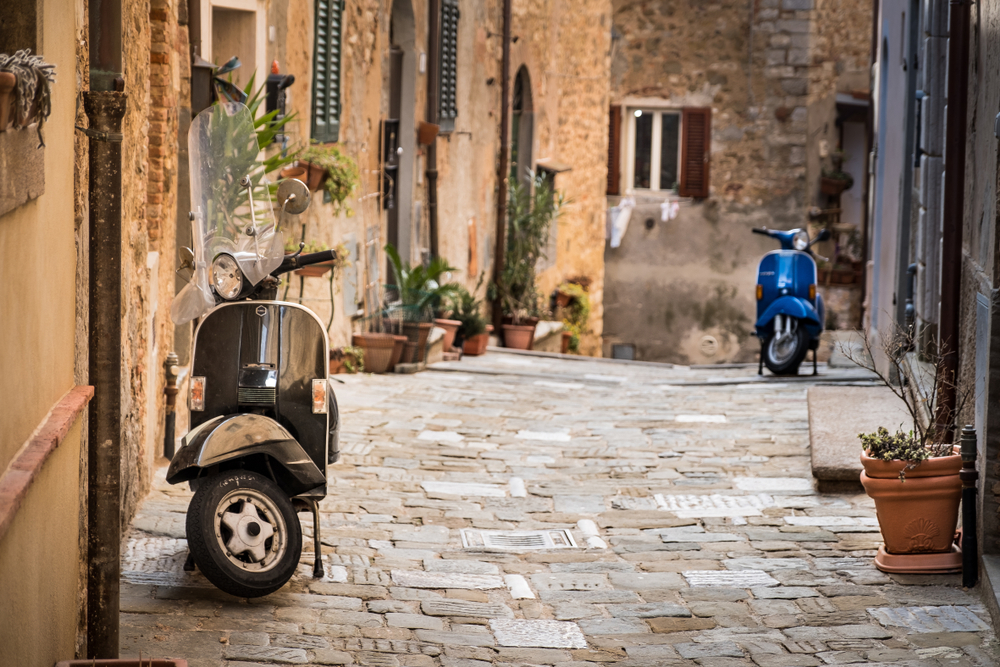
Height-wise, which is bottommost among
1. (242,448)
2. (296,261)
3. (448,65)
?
(242,448)

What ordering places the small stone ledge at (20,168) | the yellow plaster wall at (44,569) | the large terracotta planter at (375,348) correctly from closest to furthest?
the small stone ledge at (20,168)
the yellow plaster wall at (44,569)
the large terracotta planter at (375,348)

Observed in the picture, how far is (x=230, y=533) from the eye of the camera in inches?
163

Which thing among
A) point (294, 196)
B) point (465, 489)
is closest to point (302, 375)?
point (294, 196)

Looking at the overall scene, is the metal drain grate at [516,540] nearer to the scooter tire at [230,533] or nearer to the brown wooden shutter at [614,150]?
the scooter tire at [230,533]

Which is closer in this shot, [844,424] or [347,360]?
[844,424]

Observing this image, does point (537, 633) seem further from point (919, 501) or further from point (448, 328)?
point (448, 328)

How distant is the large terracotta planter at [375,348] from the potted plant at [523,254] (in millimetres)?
4698

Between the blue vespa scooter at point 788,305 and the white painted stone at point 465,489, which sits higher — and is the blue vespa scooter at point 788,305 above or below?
above

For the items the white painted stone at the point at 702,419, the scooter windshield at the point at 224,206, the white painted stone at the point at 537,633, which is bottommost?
the white painted stone at the point at 537,633

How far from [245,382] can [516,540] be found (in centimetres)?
150

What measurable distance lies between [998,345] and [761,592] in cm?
126

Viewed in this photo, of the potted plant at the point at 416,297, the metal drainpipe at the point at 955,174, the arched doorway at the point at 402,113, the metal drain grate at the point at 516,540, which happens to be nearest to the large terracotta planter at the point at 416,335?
the potted plant at the point at 416,297

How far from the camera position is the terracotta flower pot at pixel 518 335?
47.8 feet

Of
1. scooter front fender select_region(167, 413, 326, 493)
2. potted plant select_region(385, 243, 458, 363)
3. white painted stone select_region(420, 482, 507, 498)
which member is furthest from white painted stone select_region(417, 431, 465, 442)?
potted plant select_region(385, 243, 458, 363)
